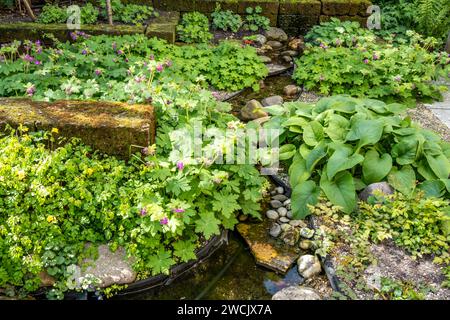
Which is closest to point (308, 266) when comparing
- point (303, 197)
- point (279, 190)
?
point (303, 197)

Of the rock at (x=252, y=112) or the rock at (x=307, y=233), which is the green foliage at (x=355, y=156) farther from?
the rock at (x=252, y=112)

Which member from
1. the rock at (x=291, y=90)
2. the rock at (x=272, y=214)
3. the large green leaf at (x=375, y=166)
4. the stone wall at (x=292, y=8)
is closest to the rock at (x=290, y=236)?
the rock at (x=272, y=214)

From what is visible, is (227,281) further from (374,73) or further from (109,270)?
(374,73)

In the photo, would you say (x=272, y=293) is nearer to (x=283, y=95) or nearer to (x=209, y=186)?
(x=209, y=186)

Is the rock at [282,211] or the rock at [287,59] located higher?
the rock at [287,59]

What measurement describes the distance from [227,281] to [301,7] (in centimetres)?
568

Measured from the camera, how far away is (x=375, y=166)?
370 centimetres

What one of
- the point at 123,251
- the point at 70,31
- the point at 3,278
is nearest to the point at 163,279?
the point at 123,251

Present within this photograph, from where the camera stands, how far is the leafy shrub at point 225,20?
7223mm

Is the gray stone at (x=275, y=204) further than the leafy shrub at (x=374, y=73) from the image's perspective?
No

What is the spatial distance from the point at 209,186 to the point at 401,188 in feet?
5.47

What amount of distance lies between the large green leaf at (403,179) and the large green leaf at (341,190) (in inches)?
15.4

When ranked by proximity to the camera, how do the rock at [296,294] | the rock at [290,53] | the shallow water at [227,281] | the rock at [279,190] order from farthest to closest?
the rock at [290,53] → the rock at [279,190] → the shallow water at [227,281] → the rock at [296,294]

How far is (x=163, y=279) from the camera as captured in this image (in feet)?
10.4
